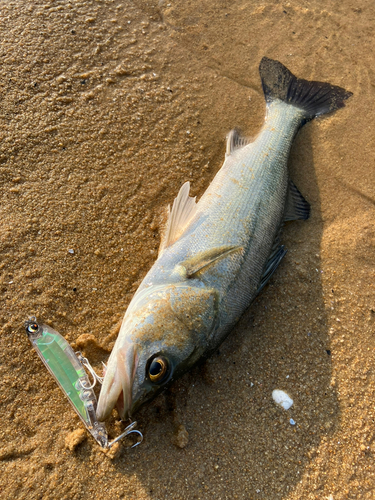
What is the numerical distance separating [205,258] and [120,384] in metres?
1.29

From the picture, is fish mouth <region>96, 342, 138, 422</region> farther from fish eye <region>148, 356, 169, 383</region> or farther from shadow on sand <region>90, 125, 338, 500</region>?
shadow on sand <region>90, 125, 338, 500</region>

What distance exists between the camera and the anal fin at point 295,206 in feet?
12.2

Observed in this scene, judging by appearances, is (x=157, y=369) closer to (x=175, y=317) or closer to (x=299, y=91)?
(x=175, y=317)

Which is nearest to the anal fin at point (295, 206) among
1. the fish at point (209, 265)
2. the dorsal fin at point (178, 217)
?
the fish at point (209, 265)

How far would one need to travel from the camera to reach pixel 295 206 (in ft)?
12.4

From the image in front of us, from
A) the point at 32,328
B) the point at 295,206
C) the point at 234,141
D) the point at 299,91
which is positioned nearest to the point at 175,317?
the point at 32,328

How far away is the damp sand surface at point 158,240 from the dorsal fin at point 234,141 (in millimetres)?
172

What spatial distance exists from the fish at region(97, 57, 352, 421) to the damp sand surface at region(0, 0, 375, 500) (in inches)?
13.0

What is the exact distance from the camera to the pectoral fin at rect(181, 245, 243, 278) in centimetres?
287

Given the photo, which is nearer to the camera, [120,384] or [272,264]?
[120,384]

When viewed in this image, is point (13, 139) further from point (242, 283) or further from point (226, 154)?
point (242, 283)

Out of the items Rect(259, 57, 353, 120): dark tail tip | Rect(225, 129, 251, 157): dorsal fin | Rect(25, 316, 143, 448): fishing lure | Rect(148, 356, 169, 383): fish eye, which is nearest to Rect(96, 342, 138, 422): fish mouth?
Rect(148, 356, 169, 383): fish eye

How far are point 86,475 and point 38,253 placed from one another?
1.93m

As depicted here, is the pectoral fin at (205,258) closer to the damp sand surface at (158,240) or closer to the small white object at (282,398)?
the damp sand surface at (158,240)
